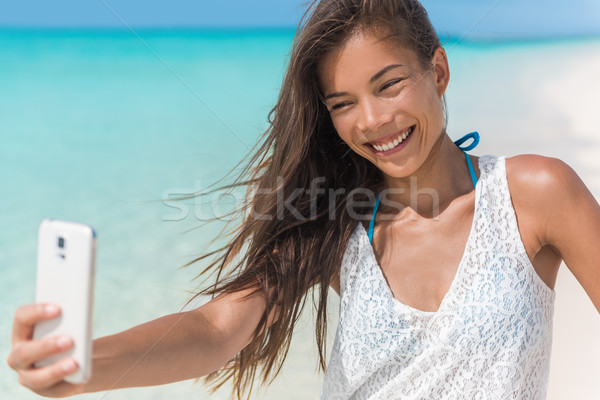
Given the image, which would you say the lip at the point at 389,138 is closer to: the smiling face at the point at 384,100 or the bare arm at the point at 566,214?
the smiling face at the point at 384,100

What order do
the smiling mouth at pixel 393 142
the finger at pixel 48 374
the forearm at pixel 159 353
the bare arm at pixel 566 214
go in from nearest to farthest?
the finger at pixel 48 374 → the forearm at pixel 159 353 → the bare arm at pixel 566 214 → the smiling mouth at pixel 393 142

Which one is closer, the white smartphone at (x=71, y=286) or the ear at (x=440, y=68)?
the white smartphone at (x=71, y=286)

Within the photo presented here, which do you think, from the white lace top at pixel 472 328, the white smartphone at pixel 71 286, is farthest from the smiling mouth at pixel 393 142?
the white smartphone at pixel 71 286

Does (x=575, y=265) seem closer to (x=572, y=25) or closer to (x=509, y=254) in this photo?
(x=509, y=254)

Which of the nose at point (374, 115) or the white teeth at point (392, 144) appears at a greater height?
the nose at point (374, 115)

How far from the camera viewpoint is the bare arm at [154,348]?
3.64 feet

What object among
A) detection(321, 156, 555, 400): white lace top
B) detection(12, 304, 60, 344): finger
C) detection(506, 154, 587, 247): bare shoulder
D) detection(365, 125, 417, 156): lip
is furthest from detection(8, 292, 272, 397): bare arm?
detection(506, 154, 587, 247): bare shoulder

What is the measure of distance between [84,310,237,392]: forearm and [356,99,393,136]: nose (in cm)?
64

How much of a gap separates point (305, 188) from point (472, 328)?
627 mm

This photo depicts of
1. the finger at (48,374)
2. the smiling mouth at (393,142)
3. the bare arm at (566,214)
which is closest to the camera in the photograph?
the finger at (48,374)

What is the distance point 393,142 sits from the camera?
1813mm

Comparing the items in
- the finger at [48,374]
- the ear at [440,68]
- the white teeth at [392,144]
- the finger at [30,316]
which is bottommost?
the finger at [48,374]

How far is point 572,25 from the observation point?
11500 millimetres

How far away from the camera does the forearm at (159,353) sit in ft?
4.40
